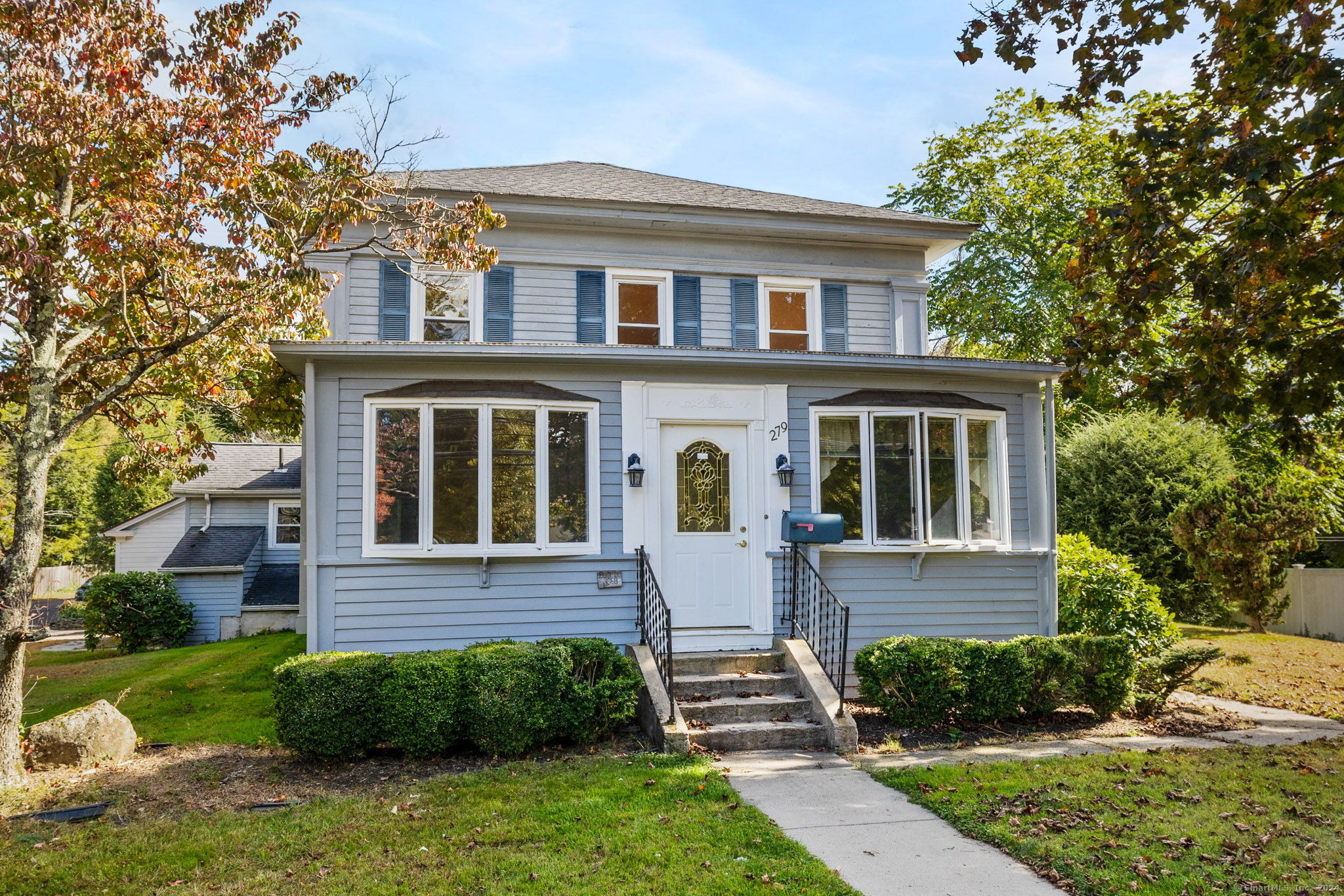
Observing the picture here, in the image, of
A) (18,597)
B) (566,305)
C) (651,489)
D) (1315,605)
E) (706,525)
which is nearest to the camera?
(18,597)

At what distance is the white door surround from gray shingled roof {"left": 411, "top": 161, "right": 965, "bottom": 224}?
350 centimetres

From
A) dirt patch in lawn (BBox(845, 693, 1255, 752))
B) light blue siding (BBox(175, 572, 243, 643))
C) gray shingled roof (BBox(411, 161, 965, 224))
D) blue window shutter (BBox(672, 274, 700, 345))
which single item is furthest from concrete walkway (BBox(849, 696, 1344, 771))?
light blue siding (BBox(175, 572, 243, 643))

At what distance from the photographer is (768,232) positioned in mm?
11703

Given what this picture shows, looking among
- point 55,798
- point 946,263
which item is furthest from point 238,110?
point 946,263

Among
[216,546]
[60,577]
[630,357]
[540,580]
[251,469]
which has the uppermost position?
[630,357]

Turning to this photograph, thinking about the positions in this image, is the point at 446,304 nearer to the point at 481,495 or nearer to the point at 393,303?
the point at 393,303

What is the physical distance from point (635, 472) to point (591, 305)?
11.6ft

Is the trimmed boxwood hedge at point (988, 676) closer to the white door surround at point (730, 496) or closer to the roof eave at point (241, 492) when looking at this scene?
the white door surround at point (730, 496)

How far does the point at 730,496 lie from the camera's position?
29.4 feet

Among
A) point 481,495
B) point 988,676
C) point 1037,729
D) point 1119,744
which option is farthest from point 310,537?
point 1119,744

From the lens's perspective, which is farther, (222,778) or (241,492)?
(241,492)

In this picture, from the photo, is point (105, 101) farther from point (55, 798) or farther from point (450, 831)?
point (450, 831)

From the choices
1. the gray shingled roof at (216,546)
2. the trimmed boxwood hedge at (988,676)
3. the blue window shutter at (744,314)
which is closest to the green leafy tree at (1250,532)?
the trimmed boxwood hedge at (988,676)

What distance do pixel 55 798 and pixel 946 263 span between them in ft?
70.9
